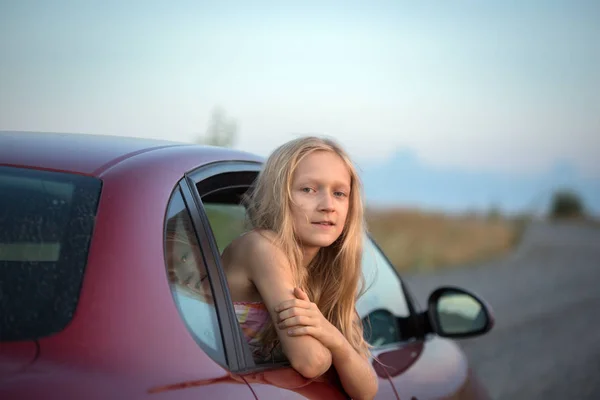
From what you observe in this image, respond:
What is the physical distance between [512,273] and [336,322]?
52.9 feet

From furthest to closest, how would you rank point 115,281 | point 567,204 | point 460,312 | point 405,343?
1. point 567,204
2. point 460,312
3. point 405,343
4. point 115,281

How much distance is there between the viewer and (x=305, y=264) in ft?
9.09

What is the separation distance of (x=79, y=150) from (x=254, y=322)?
0.69 meters

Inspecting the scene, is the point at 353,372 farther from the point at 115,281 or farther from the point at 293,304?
the point at 115,281

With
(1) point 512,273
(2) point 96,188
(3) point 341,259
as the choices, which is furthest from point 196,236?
(1) point 512,273

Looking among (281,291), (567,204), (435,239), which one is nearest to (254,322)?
(281,291)

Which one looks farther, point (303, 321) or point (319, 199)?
point (319, 199)

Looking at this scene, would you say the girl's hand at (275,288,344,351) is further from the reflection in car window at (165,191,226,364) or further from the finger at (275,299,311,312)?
the reflection in car window at (165,191,226,364)

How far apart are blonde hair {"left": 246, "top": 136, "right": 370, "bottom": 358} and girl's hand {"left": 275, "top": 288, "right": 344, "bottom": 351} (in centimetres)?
17

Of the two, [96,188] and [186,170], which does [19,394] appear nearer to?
[96,188]

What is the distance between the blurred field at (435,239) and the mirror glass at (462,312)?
12.1m

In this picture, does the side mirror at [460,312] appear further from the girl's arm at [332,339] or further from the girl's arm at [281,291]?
the girl's arm at [281,291]

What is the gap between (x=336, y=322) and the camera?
271 centimetres

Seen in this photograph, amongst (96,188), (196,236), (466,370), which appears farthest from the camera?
(466,370)
